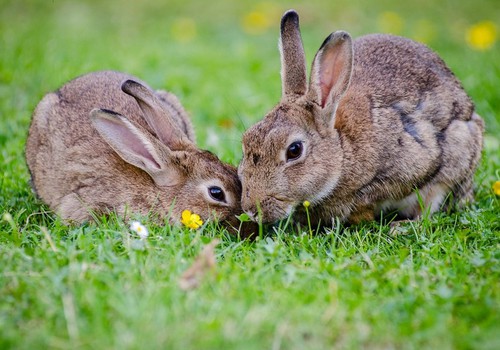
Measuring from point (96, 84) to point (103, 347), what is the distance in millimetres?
3572

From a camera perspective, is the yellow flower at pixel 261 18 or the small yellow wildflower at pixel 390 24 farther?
the yellow flower at pixel 261 18

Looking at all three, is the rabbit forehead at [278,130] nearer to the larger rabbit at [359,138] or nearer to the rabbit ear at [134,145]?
the larger rabbit at [359,138]

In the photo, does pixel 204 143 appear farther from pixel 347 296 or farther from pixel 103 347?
pixel 103 347

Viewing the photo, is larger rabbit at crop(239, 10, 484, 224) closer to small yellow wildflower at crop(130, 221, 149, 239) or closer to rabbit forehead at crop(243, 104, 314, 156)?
rabbit forehead at crop(243, 104, 314, 156)

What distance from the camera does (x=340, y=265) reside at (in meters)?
4.25

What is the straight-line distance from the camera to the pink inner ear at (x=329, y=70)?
514 cm

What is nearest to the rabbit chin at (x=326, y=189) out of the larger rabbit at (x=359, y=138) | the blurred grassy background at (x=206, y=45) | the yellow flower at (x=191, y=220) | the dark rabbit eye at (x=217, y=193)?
the larger rabbit at (x=359, y=138)

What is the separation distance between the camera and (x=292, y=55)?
209 inches

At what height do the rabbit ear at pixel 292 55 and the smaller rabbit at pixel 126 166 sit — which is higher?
the rabbit ear at pixel 292 55

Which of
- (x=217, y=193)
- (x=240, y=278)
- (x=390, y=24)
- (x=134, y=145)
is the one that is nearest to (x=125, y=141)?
(x=134, y=145)

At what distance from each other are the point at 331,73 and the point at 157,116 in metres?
1.50

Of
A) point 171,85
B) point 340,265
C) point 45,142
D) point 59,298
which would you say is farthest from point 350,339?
point 171,85

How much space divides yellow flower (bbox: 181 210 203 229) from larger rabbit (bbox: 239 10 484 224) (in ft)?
1.41

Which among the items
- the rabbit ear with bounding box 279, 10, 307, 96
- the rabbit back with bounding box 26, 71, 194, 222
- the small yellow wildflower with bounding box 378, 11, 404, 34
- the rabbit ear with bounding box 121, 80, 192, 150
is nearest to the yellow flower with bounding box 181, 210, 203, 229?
the rabbit back with bounding box 26, 71, 194, 222
